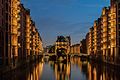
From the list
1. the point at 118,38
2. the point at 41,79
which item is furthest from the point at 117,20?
the point at 41,79

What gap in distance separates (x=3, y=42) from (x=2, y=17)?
6693mm

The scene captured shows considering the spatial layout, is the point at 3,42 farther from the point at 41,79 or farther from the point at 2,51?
the point at 41,79

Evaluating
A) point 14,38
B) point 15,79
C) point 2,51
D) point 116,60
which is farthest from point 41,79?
point 116,60

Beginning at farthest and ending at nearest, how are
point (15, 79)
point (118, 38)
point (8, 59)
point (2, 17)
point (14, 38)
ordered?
point (118, 38), point (14, 38), point (8, 59), point (2, 17), point (15, 79)

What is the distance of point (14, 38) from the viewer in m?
107

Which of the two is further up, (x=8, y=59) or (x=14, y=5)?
(x=14, y=5)

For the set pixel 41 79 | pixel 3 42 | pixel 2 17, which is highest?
pixel 2 17

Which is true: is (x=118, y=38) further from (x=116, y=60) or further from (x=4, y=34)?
(x=4, y=34)

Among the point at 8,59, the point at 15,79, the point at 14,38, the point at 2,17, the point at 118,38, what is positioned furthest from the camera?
the point at 118,38

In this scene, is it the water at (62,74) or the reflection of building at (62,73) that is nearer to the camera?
the water at (62,74)

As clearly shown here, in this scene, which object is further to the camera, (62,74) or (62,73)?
(62,73)

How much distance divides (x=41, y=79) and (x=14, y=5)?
52717 mm

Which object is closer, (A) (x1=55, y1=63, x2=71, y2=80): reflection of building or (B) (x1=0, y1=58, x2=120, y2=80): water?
(B) (x1=0, y1=58, x2=120, y2=80): water

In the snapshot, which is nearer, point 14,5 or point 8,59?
point 8,59
